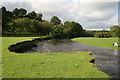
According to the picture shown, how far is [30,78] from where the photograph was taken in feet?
26.6

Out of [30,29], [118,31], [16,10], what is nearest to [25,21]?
[30,29]

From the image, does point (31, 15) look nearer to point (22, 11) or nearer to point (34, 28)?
point (22, 11)

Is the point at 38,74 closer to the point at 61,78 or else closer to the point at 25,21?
the point at 61,78

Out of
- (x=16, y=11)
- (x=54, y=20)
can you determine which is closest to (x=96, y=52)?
(x=16, y=11)


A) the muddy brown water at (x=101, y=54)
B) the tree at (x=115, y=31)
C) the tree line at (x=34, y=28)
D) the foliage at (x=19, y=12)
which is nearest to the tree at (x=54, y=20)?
the tree line at (x=34, y=28)

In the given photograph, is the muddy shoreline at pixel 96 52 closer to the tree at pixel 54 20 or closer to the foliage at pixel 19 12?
the foliage at pixel 19 12

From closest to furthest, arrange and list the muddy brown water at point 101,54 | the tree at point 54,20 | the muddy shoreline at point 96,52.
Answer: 1. the muddy brown water at point 101,54
2. the muddy shoreline at point 96,52
3. the tree at point 54,20

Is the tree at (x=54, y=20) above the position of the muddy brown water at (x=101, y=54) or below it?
above

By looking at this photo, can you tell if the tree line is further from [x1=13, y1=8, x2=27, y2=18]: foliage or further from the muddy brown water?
the muddy brown water

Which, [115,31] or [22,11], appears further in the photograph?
[22,11]

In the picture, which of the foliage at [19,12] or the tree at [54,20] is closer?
the foliage at [19,12]

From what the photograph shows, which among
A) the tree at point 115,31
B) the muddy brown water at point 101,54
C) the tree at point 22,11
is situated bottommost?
the muddy brown water at point 101,54

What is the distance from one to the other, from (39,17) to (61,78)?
131 metres

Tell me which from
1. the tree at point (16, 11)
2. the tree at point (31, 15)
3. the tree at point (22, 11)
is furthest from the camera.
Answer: the tree at point (31, 15)
